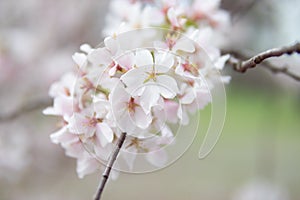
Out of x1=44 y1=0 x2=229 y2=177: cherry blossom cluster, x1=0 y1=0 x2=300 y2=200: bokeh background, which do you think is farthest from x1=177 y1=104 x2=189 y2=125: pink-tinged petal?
x1=0 y1=0 x2=300 y2=200: bokeh background

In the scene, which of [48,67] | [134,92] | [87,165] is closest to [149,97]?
[134,92]

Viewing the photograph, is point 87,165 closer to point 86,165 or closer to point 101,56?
point 86,165

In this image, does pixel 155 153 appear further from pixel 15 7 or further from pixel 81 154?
pixel 15 7

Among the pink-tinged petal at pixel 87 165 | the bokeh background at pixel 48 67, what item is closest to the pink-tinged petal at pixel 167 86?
the pink-tinged petal at pixel 87 165

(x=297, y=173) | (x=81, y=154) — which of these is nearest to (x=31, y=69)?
(x=81, y=154)

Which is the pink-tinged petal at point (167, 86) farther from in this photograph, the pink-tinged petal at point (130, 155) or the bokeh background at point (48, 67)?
the bokeh background at point (48, 67)

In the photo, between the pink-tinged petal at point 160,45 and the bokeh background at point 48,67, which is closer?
the pink-tinged petal at point 160,45
